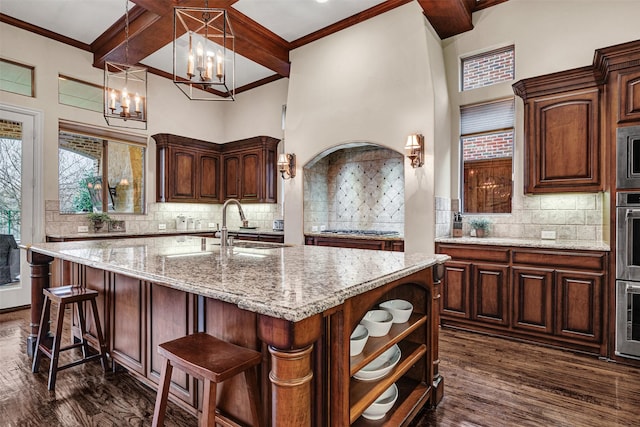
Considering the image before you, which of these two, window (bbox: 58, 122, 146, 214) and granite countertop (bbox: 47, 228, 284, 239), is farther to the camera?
window (bbox: 58, 122, 146, 214)

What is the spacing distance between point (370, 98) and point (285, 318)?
3902mm

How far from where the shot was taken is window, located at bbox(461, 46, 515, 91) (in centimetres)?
411

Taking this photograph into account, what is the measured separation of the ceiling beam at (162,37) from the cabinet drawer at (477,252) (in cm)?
358

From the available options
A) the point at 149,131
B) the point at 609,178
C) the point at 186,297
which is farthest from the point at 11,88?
the point at 609,178

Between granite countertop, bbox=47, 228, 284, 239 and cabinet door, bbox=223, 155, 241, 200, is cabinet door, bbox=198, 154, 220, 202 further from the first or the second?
granite countertop, bbox=47, 228, 284, 239

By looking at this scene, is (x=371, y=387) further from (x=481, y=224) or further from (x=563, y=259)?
(x=481, y=224)

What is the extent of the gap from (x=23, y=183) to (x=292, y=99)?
3.82 m

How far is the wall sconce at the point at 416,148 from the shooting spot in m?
3.91

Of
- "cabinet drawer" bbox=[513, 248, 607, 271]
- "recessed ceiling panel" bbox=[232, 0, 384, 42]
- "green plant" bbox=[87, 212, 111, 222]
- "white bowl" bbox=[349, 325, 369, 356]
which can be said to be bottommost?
"white bowl" bbox=[349, 325, 369, 356]

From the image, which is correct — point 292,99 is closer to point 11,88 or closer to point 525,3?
point 525,3

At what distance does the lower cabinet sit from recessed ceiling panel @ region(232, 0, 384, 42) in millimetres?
3164

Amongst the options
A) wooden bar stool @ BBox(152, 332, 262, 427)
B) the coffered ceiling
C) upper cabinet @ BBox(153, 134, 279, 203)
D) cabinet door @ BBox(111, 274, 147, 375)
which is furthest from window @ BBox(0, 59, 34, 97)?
wooden bar stool @ BBox(152, 332, 262, 427)

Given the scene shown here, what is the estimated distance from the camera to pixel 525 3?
3.90 meters

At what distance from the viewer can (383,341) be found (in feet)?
5.82
